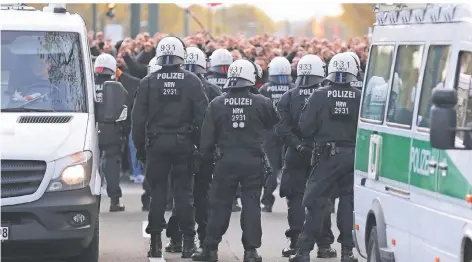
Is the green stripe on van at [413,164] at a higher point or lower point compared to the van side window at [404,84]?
lower

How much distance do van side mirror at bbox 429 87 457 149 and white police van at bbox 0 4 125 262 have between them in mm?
4035

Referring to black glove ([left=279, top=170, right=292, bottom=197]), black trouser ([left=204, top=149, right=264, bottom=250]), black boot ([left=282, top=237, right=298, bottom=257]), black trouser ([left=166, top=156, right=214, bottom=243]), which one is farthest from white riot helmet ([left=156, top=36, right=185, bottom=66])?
black boot ([left=282, top=237, right=298, bottom=257])

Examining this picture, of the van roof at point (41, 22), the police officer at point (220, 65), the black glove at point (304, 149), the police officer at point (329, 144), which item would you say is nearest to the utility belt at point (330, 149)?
the police officer at point (329, 144)

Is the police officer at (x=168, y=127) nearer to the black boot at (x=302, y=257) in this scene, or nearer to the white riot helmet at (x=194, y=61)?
the black boot at (x=302, y=257)

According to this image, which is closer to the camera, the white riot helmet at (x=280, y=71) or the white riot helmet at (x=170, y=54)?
the white riot helmet at (x=170, y=54)

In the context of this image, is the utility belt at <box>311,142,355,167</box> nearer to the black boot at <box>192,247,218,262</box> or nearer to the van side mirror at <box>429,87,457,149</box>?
the black boot at <box>192,247,218,262</box>

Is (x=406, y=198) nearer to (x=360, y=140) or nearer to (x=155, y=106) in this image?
(x=360, y=140)

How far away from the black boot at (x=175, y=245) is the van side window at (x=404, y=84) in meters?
4.36

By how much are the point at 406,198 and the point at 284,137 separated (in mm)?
4948

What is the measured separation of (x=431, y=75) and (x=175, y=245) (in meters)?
5.62

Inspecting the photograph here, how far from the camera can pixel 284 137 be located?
604 inches

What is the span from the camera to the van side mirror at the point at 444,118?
841 centimetres

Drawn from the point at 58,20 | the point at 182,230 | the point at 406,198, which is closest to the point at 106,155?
the point at 182,230

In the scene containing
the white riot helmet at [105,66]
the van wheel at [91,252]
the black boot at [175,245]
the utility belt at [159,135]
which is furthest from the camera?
the white riot helmet at [105,66]
